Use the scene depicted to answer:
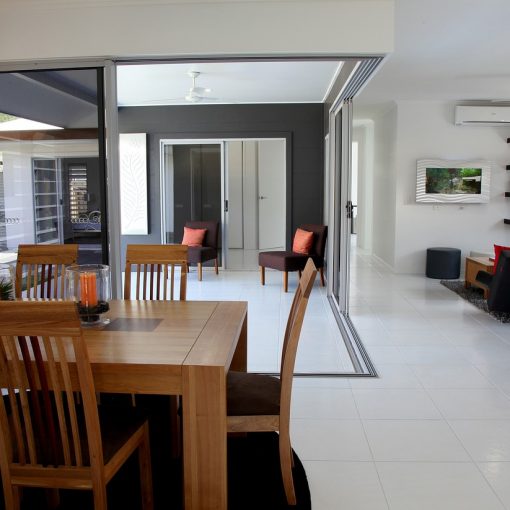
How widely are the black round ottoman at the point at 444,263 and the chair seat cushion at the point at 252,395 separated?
591 cm

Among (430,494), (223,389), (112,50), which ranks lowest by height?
(430,494)

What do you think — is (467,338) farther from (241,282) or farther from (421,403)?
(241,282)

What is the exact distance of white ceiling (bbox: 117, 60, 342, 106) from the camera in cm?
598

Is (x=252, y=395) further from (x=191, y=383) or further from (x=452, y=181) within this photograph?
(x=452, y=181)

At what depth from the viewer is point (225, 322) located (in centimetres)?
244

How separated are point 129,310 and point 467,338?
3.26 meters

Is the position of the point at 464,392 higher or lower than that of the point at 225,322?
lower

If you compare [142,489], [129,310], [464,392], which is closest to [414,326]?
[464,392]

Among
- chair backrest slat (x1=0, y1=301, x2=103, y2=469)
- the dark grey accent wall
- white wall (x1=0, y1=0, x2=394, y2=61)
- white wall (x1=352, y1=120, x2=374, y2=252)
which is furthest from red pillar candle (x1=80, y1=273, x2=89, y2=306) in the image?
white wall (x1=352, y1=120, x2=374, y2=252)

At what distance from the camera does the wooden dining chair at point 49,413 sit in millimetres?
1601

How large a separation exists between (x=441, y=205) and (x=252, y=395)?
22.0ft

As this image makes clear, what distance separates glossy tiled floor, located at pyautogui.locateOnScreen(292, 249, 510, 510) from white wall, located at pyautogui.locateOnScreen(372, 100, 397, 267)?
12.2ft

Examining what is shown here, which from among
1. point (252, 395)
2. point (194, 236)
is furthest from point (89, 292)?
point (194, 236)

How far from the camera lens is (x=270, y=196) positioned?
9953 mm
